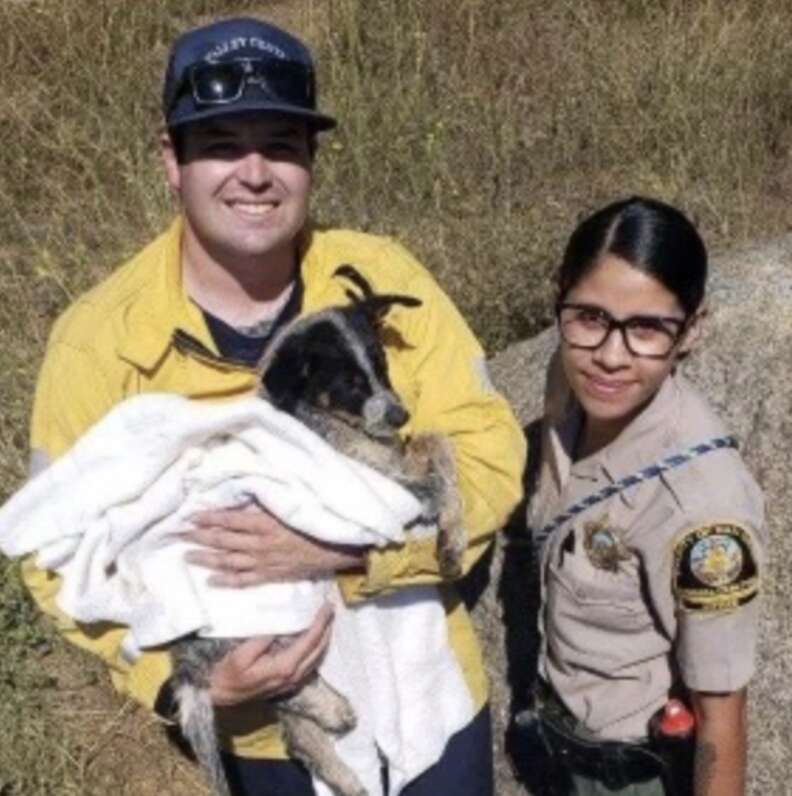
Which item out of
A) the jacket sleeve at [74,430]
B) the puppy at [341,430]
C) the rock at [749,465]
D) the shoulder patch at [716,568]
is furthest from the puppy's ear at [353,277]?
the rock at [749,465]

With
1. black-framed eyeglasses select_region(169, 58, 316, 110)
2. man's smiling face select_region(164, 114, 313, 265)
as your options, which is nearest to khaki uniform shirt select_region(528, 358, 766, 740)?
man's smiling face select_region(164, 114, 313, 265)

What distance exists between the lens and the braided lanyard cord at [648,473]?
8.95 feet

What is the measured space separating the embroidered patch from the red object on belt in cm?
29

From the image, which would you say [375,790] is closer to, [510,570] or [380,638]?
[380,638]

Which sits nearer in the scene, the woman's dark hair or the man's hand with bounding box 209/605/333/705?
the woman's dark hair

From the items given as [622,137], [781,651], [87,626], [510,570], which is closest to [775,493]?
[781,651]

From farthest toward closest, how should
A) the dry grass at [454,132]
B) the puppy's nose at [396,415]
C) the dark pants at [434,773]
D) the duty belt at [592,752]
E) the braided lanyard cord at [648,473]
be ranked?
the dry grass at [454,132]
the dark pants at [434,773]
the duty belt at [592,752]
the puppy's nose at [396,415]
the braided lanyard cord at [648,473]

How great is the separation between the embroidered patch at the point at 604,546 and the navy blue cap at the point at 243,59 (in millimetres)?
931

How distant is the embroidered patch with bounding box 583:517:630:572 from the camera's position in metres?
2.82

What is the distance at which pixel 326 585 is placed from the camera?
2863 millimetres

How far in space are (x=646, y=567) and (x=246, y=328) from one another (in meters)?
0.90

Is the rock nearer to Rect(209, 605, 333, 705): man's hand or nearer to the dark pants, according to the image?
the dark pants

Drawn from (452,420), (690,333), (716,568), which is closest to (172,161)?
(452,420)

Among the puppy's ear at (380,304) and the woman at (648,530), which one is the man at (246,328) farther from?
the woman at (648,530)
